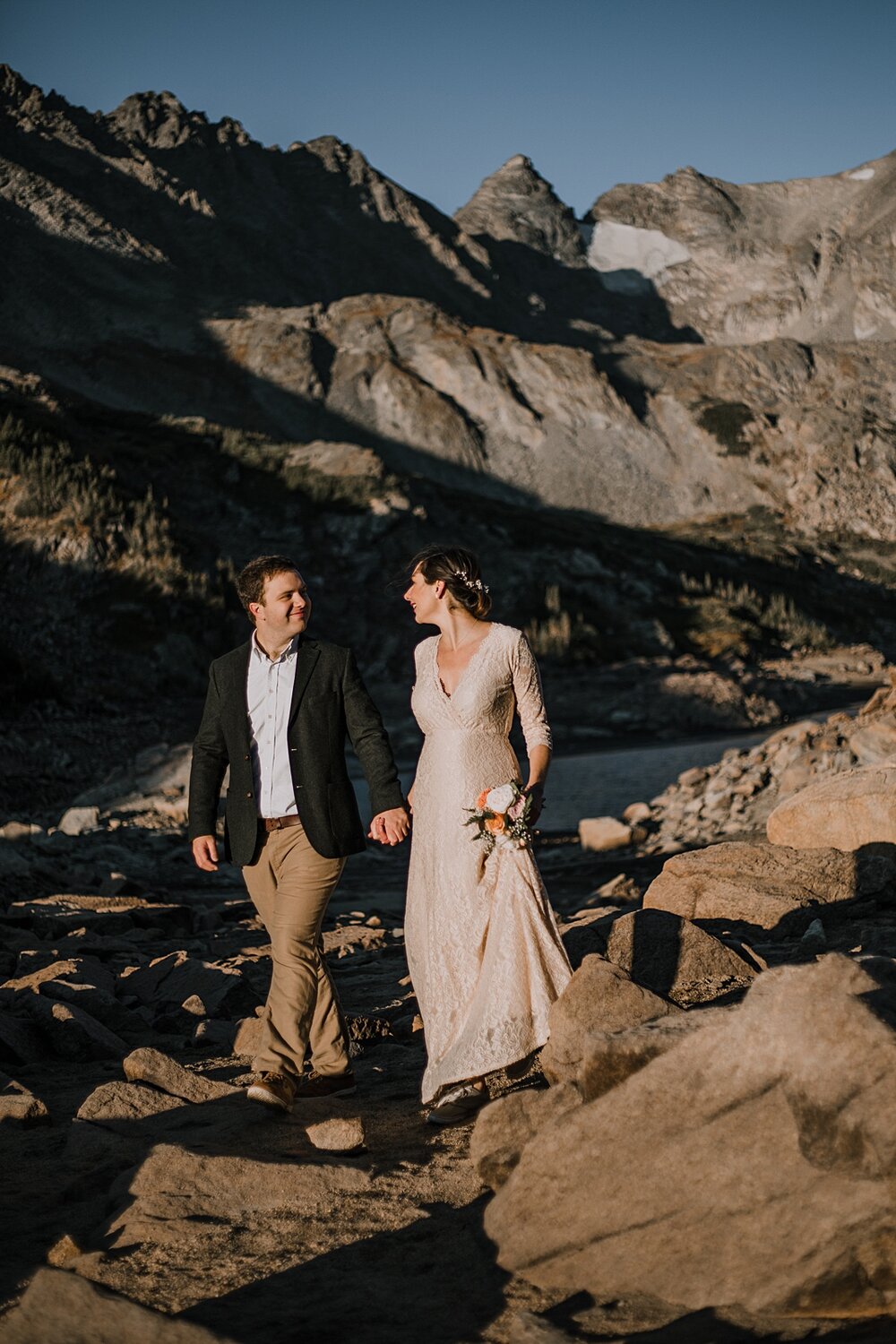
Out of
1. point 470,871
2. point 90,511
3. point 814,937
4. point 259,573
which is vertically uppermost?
point 90,511

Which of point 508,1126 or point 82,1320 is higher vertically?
point 82,1320

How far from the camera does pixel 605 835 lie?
1742 centimetres

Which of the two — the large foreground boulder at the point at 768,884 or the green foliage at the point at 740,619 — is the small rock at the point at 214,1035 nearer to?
the large foreground boulder at the point at 768,884

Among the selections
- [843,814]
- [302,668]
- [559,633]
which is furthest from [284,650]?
[559,633]

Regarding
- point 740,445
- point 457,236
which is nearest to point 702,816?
point 740,445

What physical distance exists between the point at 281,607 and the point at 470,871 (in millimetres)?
1298

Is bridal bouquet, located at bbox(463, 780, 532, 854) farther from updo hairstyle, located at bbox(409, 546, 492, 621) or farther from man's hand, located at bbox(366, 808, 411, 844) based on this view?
updo hairstyle, located at bbox(409, 546, 492, 621)

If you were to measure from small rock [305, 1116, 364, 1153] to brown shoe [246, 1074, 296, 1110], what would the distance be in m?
0.39

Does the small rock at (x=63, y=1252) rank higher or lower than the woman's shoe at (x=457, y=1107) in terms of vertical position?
higher

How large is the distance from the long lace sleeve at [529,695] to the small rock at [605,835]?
12.3 metres

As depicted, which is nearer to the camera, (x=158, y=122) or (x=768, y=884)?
(x=768, y=884)

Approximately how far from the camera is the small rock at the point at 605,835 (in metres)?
17.2

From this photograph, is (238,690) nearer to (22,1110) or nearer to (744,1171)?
(22,1110)

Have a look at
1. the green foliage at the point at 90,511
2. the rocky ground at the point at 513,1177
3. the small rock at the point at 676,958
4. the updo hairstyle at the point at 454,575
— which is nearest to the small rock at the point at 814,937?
the rocky ground at the point at 513,1177
